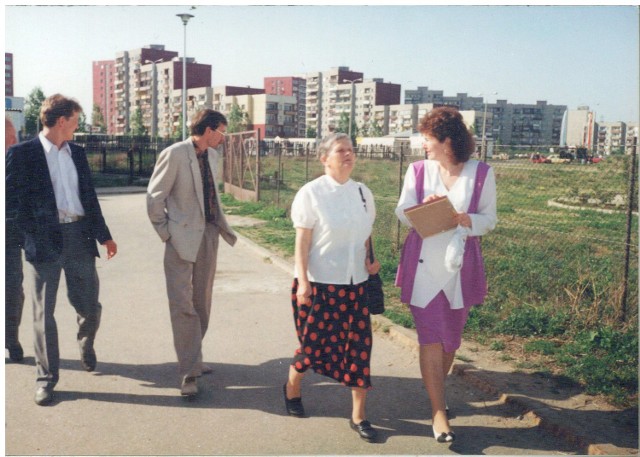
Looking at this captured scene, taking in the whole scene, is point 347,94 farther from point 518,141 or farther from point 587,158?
point 587,158

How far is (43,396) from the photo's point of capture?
167 inches

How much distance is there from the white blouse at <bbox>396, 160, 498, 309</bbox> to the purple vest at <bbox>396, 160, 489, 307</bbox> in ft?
0.10

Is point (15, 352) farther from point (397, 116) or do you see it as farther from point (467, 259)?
point (397, 116)

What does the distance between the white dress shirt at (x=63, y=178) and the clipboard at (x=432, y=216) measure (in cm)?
226

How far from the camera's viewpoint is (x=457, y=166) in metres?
4.03

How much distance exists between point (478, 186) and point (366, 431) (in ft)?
5.21

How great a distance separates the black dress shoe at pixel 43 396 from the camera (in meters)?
4.21

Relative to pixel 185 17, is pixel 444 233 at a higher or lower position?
lower

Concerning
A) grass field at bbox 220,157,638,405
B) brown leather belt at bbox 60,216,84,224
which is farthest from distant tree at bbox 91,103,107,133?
grass field at bbox 220,157,638,405

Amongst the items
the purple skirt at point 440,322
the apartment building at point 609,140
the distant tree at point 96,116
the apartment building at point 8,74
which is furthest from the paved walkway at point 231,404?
the distant tree at point 96,116

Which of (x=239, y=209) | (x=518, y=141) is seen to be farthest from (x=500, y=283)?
(x=518, y=141)

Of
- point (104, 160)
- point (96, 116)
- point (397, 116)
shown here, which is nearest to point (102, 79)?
point (96, 116)

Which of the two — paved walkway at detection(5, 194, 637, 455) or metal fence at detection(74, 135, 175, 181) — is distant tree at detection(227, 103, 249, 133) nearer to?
metal fence at detection(74, 135, 175, 181)

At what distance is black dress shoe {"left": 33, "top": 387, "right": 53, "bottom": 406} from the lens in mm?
4211
